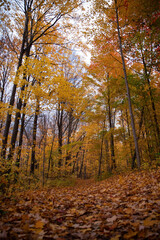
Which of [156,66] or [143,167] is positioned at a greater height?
[156,66]

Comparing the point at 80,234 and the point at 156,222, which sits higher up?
the point at 156,222

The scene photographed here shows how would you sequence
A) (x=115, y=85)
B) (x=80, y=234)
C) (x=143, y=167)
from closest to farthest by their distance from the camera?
(x=80, y=234) → (x=143, y=167) → (x=115, y=85)

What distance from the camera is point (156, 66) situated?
7527 mm

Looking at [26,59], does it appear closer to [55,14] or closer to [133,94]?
[55,14]

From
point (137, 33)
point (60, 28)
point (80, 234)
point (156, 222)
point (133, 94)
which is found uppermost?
point (60, 28)

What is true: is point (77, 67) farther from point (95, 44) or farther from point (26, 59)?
point (26, 59)

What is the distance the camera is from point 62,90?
773 centimetres

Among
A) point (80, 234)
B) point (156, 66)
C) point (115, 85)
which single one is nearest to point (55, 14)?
point (115, 85)

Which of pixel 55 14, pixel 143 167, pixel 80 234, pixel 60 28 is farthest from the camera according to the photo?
pixel 60 28

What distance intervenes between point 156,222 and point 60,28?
366 inches

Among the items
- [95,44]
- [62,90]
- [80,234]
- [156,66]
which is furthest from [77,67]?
[80,234]

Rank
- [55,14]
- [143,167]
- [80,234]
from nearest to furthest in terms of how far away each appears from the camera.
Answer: [80,234], [143,167], [55,14]

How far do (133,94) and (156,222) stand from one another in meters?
7.71

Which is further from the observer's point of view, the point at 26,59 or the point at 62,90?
the point at 62,90
